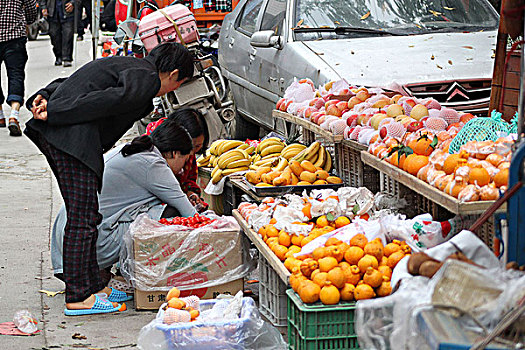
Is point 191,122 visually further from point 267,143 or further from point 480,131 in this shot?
point 480,131

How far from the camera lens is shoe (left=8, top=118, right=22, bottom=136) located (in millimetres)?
11438

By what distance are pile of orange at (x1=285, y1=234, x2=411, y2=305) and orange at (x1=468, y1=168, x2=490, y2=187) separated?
22.7 inches

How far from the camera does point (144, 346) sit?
3.96 metres

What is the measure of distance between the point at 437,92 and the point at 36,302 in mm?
3606

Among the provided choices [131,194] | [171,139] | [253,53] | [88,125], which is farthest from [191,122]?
[253,53]

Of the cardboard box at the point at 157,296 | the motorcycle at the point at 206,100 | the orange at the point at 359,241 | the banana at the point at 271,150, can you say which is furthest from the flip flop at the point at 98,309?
the motorcycle at the point at 206,100

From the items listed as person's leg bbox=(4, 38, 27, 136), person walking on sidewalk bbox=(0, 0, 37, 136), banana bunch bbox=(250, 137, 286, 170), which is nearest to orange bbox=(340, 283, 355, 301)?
banana bunch bbox=(250, 137, 286, 170)

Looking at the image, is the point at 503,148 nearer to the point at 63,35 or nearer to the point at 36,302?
the point at 36,302

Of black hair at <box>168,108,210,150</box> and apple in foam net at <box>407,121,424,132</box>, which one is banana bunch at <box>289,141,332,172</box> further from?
apple in foam net at <box>407,121,424,132</box>

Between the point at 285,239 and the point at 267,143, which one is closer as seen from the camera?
the point at 285,239

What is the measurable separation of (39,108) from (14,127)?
735 cm

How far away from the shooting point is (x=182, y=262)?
485 cm

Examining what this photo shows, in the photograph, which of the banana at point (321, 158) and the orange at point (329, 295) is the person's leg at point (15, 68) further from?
the orange at point (329, 295)

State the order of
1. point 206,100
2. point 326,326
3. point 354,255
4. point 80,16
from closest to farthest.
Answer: point 326,326
point 354,255
point 206,100
point 80,16
